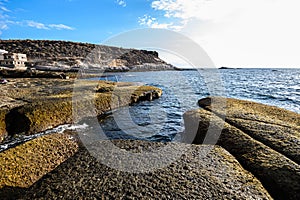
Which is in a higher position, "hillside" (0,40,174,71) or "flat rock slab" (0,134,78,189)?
"hillside" (0,40,174,71)

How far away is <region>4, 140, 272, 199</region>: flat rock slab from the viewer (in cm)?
617

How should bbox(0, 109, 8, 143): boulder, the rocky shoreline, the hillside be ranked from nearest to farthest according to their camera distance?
the rocky shoreline
bbox(0, 109, 8, 143): boulder
the hillside

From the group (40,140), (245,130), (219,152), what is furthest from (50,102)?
(245,130)

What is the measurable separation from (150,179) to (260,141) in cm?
699

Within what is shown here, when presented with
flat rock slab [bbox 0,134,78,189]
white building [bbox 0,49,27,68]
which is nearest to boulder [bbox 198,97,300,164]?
flat rock slab [bbox 0,134,78,189]

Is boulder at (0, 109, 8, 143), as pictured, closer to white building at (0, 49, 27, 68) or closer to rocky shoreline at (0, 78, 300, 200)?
rocky shoreline at (0, 78, 300, 200)

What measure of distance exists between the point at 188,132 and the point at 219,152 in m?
5.05

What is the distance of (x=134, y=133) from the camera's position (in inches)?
603

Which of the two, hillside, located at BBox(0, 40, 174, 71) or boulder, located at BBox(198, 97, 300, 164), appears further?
hillside, located at BBox(0, 40, 174, 71)

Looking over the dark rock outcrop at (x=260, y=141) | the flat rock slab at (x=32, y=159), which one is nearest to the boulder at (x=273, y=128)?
the dark rock outcrop at (x=260, y=141)

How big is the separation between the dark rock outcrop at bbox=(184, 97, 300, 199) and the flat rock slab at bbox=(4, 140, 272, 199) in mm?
699

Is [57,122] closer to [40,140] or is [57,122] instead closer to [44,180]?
[40,140]

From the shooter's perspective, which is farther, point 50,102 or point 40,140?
point 50,102

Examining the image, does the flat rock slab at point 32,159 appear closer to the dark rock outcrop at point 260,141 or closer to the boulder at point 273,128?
the dark rock outcrop at point 260,141
